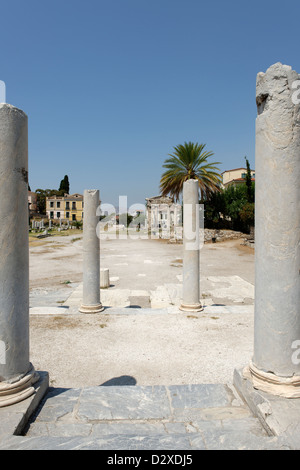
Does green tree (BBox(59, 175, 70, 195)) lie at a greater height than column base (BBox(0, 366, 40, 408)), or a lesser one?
greater

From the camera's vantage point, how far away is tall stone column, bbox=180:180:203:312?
7461 mm

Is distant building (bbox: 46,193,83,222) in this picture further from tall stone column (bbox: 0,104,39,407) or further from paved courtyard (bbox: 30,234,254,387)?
tall stone column (bbox: 0,104,39,407)

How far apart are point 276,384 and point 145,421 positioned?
135cm

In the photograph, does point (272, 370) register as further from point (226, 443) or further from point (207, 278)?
point (207, 278)

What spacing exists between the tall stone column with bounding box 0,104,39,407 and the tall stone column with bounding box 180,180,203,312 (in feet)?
15.7

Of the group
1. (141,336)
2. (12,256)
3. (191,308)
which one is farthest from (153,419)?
(191,308)

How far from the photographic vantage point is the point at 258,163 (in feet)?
10.7

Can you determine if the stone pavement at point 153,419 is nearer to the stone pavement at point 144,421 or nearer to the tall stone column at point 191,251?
the stone pavement at point 144,421


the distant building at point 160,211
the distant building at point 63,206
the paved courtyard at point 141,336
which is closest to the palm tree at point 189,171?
the distant building at point 160,211

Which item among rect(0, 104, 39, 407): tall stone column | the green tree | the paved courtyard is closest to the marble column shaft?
rect(0, 104, 39, 407): tall stone column

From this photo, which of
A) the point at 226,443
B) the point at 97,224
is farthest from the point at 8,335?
the point at 97,224

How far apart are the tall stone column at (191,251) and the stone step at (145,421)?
3750 mm

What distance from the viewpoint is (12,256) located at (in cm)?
311
